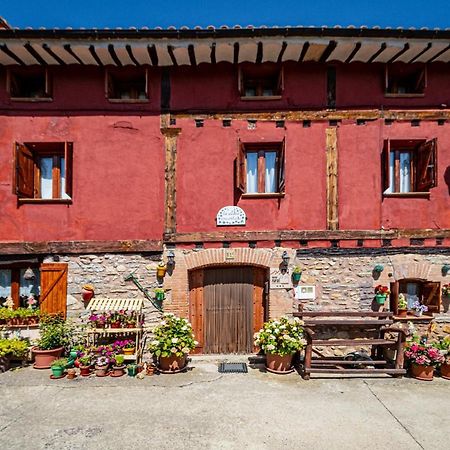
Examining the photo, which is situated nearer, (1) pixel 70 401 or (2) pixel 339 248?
(1) pixel 70 401

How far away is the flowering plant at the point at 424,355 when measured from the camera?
6582 mm

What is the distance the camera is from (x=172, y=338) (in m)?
6.87

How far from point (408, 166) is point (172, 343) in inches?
283

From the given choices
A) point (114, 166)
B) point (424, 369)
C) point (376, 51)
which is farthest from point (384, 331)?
point (114, 166)

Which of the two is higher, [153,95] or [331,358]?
[153,95]

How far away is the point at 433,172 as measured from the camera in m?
7.47

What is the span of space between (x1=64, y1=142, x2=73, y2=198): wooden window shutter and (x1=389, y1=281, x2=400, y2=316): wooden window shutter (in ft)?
26.7

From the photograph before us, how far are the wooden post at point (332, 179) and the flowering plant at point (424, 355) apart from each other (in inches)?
121

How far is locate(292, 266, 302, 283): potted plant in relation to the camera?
7633mm

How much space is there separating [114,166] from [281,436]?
6596mm

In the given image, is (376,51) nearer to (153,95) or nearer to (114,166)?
(153,95)

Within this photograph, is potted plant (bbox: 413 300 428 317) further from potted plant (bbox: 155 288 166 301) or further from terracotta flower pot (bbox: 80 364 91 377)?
terracotta flower pot (bbox: 80 364 91 377)

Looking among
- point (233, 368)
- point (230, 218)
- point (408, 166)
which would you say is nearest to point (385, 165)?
point (408, 166)

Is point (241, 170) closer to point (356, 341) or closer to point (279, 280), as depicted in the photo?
point (279, 280)
